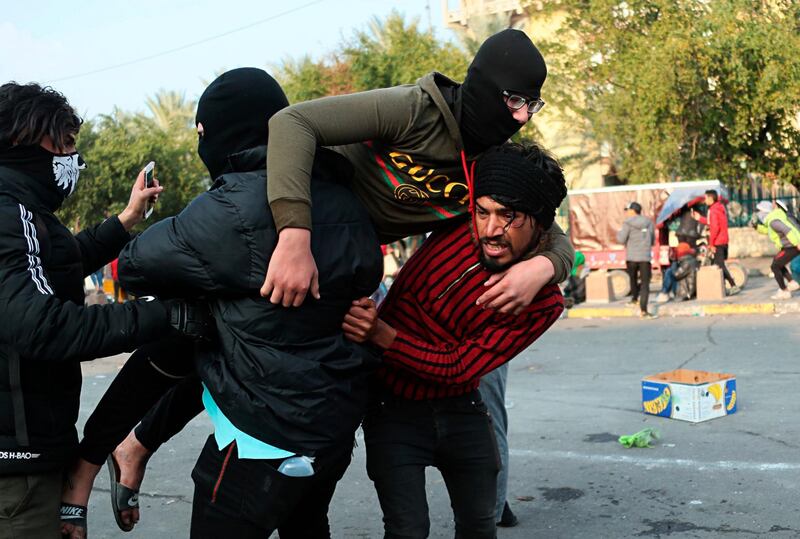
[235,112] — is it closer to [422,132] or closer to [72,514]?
[422,132]

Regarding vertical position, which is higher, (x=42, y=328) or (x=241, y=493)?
(x=42, y=328)

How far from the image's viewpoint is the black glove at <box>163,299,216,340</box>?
7.96 feet

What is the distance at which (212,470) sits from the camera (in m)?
2.51

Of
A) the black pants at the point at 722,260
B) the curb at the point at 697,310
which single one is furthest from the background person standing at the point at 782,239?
the black pants at the point at 722,260

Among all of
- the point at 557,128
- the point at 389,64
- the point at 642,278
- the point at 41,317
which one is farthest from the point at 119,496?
the point at 557,128

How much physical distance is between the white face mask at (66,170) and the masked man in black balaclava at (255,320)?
1.35ft

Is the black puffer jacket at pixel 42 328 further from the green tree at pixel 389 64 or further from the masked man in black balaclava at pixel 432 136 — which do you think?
the green tree at pixel 389 64

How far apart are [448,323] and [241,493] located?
0.89 metres

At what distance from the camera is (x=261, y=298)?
7.68 feet

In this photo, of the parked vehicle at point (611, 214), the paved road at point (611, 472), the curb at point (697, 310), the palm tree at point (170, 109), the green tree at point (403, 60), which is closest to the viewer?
the paved road at point (611, 472)

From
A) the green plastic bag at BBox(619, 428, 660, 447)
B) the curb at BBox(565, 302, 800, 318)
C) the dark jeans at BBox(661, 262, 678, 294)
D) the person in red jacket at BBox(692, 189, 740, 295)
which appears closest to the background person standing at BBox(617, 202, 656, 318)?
the curb at BBox(565, 302, 800, 318)

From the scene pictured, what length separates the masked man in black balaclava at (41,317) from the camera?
7.90 ft

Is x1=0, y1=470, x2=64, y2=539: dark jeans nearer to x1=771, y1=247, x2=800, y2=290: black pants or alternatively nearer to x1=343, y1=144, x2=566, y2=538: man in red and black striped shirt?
x1=343, y1=144, x2=566, y2=538: man in red and black striped shirt

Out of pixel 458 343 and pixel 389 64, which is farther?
pixel 389 64
